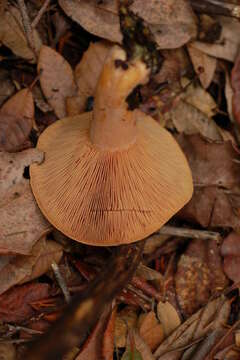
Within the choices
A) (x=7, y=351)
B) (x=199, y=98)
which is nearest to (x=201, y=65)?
(x=199, y=98)

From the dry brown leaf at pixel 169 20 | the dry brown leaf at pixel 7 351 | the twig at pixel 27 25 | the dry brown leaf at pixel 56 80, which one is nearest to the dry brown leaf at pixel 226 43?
the dry brown leaf at pixel 169 20

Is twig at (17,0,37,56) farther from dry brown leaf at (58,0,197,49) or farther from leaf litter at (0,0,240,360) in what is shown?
dry brown leaf at (58,0,197,49)

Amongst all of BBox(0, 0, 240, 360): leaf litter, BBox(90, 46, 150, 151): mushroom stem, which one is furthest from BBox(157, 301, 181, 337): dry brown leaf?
BBox(90, 46, 150, 151): mushroom stem

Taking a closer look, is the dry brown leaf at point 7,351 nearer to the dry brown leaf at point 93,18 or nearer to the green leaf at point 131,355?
the green leaf at point 131,355

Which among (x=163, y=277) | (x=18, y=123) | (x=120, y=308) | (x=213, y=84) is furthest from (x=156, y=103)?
(x=120, y=308)

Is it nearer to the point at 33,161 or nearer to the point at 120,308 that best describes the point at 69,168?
the point at 33,161

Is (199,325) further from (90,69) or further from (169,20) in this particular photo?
(169,20)
